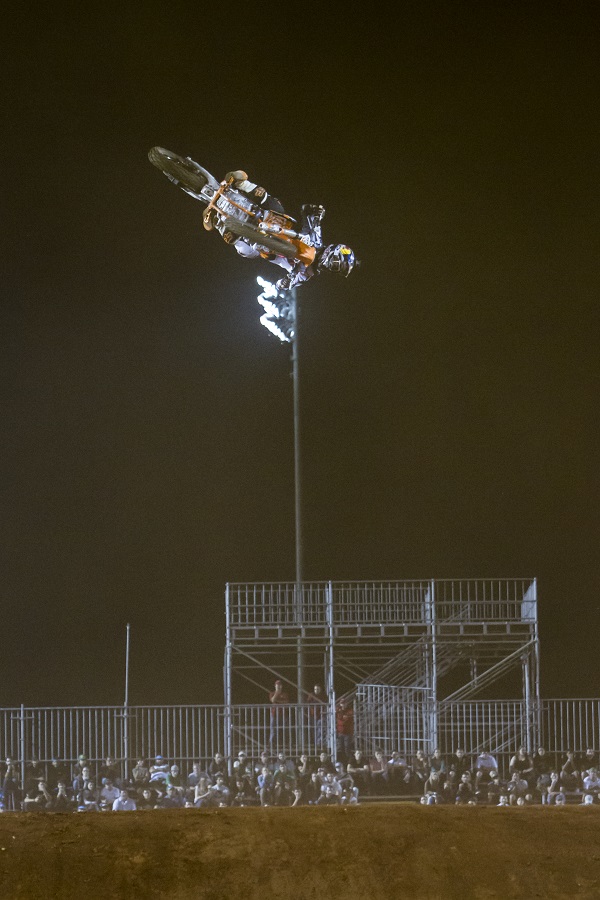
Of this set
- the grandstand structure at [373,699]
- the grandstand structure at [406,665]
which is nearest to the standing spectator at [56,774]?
the grandstand structure at [373,699]

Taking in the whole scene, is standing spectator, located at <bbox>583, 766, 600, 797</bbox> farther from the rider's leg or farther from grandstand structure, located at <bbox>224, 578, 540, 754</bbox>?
the rider's leg

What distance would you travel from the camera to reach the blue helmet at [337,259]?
17.7m

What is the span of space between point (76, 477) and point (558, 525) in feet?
37.3

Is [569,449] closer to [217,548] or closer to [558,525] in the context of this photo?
[558,525]

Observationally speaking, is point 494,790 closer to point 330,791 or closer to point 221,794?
point 330,791

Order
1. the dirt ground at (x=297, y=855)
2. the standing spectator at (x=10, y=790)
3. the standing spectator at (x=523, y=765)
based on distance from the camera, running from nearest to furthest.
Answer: the dirt ground at (x=297, y=855)
the standing spectator at (x=10, y=790)
the standing spectator at (x=523, y=765)

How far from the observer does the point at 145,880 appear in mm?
8102

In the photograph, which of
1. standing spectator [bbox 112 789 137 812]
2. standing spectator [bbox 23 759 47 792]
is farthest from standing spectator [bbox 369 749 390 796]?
standing spectator [bbox 23 759 47 792]

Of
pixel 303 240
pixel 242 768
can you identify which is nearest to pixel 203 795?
pixel 242 768

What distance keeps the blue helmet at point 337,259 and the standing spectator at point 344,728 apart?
24.2ft

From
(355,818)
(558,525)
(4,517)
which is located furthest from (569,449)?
(355,818)

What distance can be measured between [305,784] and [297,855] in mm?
8157

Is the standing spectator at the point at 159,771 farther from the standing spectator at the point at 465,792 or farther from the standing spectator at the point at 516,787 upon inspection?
the standing spectator at the point at 516,787

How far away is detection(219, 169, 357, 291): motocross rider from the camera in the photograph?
1593 cm
